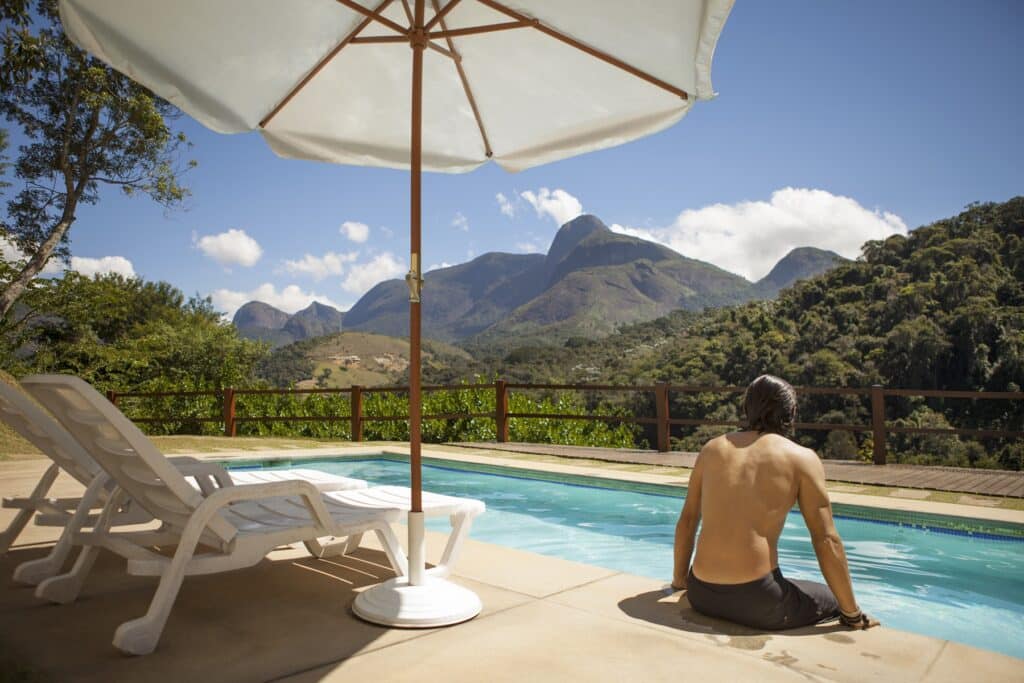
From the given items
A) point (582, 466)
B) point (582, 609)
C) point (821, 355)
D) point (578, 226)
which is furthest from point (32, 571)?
point (578, 226)

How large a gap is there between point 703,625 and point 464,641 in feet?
2.51

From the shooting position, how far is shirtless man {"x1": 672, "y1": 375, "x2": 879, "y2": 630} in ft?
6.78

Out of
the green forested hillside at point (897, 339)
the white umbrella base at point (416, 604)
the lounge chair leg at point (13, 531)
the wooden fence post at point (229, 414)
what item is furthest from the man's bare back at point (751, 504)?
the green forested hillside at point (897, 339)

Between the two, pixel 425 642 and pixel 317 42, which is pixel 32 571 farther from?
pixel 317 42

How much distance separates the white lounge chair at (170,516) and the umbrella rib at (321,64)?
173cm

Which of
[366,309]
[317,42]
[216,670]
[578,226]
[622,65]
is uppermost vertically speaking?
[578,226]

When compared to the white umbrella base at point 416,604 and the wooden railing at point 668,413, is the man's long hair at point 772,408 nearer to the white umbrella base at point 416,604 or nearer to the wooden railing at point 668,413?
the white umbrella base at point 416,604

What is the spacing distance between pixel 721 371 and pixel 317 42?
2520 cm

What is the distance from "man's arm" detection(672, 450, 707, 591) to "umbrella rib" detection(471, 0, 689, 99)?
59.7 inches

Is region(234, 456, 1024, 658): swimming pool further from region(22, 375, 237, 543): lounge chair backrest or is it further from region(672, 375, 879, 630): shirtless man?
region(22, 375, 237, 543): lounge chair backrest

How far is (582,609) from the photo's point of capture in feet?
7.87

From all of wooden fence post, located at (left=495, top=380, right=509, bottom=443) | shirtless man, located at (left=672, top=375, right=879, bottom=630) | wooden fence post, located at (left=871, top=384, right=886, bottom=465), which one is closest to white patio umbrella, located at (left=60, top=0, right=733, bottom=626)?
shirtless man, located at (left=672, top=375, right=879, bottom=630)

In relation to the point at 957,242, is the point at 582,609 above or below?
below

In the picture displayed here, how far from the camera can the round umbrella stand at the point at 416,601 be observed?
7.26ft
